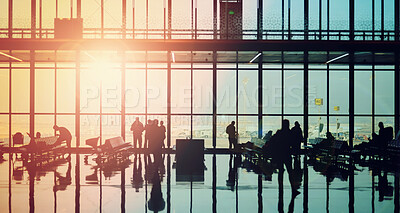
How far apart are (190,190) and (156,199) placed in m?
1.18

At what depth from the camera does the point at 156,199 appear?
755cm

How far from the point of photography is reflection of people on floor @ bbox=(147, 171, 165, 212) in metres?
6.83

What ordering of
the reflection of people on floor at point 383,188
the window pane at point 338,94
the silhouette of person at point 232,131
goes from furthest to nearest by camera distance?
the window pane at point 338,94 < the silhouette of person at point 232,131 < the reflection of people on floor at point 383,188

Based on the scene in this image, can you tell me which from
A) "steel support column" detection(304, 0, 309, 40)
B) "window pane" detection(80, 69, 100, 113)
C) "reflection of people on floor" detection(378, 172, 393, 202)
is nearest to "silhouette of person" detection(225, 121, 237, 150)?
"steel support column" detection(304, 0, 309, 40)

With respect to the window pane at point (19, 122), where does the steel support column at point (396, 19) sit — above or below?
above

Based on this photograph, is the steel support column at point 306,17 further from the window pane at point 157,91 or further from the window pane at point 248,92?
the window pane at point 157,91

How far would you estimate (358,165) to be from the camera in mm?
13875

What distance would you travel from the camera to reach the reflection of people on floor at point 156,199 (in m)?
6.83

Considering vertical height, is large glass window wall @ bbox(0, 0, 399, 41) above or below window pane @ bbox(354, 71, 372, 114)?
above

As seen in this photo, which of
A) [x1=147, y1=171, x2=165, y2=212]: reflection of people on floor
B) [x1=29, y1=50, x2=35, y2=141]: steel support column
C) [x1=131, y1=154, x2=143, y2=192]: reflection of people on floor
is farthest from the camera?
[x1=29, y1=50, x2=35, y2=141]: steel support column

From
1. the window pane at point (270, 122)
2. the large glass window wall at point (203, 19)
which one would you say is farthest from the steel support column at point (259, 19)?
the window pane at point (270, 122)

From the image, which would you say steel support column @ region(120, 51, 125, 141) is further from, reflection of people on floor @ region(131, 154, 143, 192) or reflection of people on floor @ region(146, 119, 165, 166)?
reflection of people on floor @ region(131, 154, 143, 192)

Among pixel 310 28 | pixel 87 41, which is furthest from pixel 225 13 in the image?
pixel 87 41

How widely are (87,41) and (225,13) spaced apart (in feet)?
36.5
